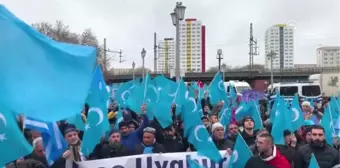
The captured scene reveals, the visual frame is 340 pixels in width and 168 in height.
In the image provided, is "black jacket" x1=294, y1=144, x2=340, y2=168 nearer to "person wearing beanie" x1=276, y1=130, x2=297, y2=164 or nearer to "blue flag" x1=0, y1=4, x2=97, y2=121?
"person wearing beanie" x1=276, y1=130, x2=297, y2=164

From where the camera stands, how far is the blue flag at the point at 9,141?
3512mm

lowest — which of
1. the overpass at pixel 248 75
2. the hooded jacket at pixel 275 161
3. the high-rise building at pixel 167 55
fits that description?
the hooded jacket at pixel 275 161

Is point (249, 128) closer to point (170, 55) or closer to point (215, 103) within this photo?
point (215, 103)

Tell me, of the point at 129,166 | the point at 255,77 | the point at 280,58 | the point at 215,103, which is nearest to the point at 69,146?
the point at 129,166

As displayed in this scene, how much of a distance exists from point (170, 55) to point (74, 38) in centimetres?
2232

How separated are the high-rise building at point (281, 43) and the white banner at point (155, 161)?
281 feet

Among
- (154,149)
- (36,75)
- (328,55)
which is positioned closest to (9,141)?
(36,75)

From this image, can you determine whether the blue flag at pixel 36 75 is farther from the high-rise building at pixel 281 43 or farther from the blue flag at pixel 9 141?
the high-rise building at pixel 281 43

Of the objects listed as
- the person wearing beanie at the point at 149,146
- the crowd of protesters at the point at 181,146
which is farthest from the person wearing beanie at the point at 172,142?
the person wearing beanie at the point at 149,146

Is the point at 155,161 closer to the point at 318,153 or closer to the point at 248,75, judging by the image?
the point at 318,153

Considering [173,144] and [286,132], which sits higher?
[286,132]

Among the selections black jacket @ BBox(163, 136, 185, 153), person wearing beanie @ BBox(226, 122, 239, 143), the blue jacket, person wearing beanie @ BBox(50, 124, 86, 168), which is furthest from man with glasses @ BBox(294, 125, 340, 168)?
person wearing beanie @ BBox(50, 124, 86, 168)

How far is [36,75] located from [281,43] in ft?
304

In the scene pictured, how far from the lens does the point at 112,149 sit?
21.6 feet
